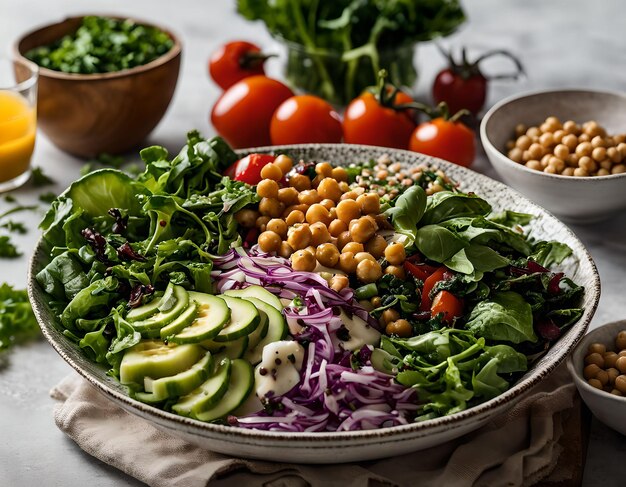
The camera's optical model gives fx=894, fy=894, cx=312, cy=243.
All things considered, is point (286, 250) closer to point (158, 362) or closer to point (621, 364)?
point (158, 362)

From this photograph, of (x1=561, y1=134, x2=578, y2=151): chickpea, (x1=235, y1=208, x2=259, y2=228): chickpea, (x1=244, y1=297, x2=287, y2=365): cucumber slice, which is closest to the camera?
(x1=244, y1=297, x2=287, y2=365): cucumber slice

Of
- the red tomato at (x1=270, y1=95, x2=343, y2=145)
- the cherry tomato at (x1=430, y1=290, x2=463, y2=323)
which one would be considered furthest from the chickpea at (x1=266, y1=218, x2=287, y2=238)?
the red tomato at (x1=270, y1=95, x2=343, y2=145)

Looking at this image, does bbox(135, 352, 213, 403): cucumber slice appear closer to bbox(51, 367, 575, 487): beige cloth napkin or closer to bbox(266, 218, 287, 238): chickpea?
bbox(51, 367, 575, 487): beige cloth napkin

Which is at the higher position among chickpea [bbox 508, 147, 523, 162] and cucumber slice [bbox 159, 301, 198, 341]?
cucumber slice [bbox 159, 301, 198, 341]

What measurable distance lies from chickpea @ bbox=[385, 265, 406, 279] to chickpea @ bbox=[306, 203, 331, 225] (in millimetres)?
351

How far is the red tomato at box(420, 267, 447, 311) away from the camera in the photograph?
3252 mm

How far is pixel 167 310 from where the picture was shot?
3.09 metres

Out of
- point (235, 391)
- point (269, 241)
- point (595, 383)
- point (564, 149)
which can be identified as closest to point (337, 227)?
point (269, 241)

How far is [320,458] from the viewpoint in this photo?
2.81 meters

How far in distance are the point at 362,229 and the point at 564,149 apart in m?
1.54

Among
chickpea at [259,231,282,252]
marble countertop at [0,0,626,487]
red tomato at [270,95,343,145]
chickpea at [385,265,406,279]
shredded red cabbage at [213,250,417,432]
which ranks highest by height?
chickpea at [259,231,282,252]

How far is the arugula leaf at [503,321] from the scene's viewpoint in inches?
122

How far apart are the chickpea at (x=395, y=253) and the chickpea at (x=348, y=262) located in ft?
0.41

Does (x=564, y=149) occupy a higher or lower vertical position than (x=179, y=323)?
lower
